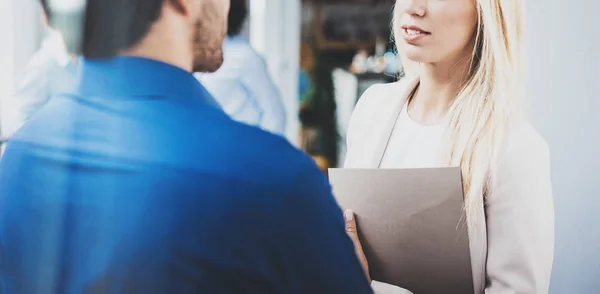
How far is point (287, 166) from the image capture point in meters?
0.63

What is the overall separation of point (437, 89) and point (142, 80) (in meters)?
0.48

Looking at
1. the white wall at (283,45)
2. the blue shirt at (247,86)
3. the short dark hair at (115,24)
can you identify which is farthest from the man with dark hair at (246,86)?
the white wall at (283,45)

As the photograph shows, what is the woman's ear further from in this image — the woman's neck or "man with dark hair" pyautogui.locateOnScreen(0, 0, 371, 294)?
the woman's neck

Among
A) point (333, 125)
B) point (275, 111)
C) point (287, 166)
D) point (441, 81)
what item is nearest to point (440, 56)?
point (441, 81)

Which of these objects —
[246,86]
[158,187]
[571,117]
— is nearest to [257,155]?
[158,187]

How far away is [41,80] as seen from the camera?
3.22 ft

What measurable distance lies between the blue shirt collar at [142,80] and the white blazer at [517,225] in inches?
15.7

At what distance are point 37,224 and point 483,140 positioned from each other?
542 mm

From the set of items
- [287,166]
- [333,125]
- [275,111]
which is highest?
[287,166]

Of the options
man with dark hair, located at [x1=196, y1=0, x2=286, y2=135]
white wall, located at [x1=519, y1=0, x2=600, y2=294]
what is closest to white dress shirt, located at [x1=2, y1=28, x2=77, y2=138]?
white wall, located at [x1=519, y1=0, x2=600, y2=294]

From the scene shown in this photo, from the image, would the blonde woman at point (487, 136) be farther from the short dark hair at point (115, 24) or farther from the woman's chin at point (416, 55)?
the short dark hair at point (115, 24)

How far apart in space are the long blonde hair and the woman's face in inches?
0.6

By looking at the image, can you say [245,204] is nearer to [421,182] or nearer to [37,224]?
[37,224]

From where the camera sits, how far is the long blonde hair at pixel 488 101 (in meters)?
0.91
